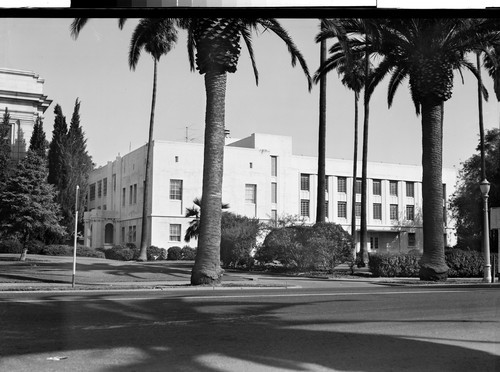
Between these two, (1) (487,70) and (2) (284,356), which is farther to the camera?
(1) (487,70)

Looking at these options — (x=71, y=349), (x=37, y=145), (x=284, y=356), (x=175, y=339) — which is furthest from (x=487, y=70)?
(x=71, y=349)

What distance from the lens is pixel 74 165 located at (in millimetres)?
5129

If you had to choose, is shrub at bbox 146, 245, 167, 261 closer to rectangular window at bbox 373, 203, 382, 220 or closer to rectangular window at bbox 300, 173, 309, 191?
rectangular window at bbox 300, 173, 309, 191

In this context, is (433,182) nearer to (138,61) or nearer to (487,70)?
(487,70)

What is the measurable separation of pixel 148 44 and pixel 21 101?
1.25 m

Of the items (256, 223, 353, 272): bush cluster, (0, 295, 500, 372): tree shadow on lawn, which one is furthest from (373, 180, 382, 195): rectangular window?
(0, 295, 500, 372): tree shadow on lawn

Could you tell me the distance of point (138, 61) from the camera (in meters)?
5.16

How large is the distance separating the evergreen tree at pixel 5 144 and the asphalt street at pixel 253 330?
1245 millimetres

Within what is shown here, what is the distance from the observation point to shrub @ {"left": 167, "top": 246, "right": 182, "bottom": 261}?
5.38 metres

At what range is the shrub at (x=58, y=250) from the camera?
5102 mm

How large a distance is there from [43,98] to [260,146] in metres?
2.03

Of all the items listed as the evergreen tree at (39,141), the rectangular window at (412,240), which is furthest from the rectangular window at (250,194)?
the evergreen tree at (39,141)

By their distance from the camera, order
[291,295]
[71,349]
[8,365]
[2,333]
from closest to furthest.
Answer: [8,365] < [71,349] < [2,333] < [291,295]

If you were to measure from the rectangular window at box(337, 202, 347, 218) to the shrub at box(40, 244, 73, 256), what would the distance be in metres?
2.55
